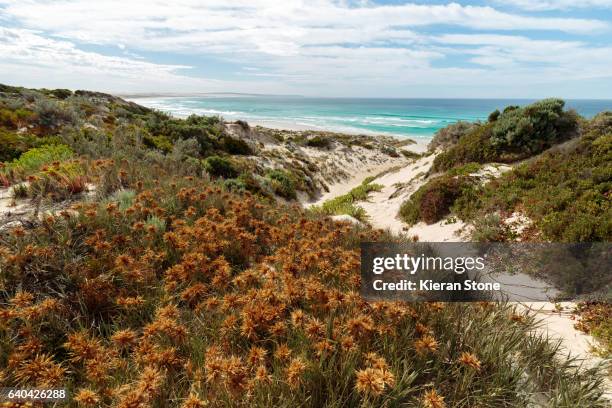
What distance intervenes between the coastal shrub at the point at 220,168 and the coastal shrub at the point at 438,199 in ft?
29.9

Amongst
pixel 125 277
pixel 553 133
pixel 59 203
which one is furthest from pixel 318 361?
pixel 553 133

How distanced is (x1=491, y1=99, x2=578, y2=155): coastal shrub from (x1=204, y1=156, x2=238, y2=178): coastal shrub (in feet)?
39.3

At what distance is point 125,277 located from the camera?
12.8 feet

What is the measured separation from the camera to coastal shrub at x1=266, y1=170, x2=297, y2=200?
1907 centimetres

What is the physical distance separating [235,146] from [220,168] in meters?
8.61

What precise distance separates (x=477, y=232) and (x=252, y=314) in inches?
310

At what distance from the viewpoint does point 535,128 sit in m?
13.9

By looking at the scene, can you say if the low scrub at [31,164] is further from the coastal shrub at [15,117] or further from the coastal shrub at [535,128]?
the coastal shrub at [535,128]

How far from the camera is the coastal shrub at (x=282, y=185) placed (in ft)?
62.6

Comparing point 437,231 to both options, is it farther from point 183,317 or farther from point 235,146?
point 235,146

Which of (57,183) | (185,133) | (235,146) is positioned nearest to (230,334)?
(57,183)

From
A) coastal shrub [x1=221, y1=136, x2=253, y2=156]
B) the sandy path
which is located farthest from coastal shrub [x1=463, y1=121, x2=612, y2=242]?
coastal shrub [x1=221, y1=136, x2=253, y2=156]

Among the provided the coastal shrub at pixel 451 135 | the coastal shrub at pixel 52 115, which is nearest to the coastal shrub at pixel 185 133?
the coastal shrub at pixel 52 115

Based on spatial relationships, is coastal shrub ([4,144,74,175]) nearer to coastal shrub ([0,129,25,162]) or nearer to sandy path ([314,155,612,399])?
coastal shrub ([0,129,25,162])
